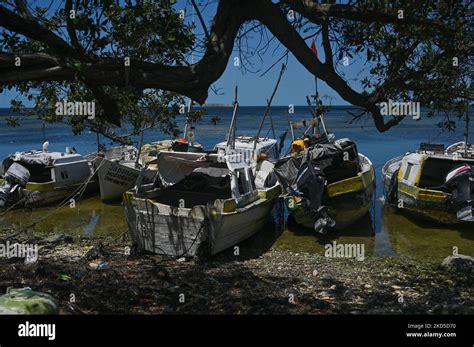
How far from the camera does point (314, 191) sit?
47.9 ft

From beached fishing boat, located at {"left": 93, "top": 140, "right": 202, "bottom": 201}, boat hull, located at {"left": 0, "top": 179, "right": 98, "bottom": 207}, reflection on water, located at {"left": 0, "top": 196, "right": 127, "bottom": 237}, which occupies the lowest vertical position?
reflection on water, located at {"left": 0, "top": 196, "right": 127, "bottom": 237}

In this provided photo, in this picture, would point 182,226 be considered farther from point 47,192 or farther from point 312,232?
point 47,192

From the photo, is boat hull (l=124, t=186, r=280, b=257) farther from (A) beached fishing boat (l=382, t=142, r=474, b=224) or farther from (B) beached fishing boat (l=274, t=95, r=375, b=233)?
(A) beached fishing boat (l=382, t=142, r=474, b=224)

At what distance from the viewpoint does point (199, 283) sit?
9469 millimetres

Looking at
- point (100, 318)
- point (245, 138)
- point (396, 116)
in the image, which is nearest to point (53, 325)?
point (100, 318)

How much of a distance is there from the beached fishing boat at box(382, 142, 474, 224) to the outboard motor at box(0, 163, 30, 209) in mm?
13297

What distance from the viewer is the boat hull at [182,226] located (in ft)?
38.8

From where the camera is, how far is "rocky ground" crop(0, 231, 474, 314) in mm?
7578

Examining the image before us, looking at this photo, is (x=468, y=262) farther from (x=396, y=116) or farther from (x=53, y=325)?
(x=53, y=325)

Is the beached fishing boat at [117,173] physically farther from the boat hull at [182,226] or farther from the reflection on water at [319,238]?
the boat hull at [182,226]

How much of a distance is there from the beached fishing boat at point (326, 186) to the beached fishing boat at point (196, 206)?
0.76 meters

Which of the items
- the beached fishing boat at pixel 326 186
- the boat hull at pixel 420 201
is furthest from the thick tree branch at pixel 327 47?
the boat hull at pixel 420 201

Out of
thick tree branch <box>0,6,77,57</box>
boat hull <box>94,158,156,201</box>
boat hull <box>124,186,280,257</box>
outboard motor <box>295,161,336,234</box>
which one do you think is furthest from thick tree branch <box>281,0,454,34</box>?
boat hull <box>94,158,156,201</box>

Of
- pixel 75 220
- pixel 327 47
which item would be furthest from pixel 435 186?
pixel 75 220
